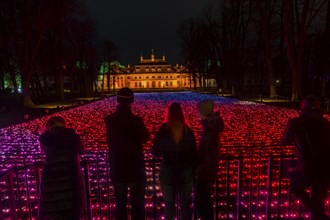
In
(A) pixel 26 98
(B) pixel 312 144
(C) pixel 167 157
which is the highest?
(B) pixel 312 144

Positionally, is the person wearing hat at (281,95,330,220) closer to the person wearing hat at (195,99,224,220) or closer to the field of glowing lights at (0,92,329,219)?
Result: the field of glowing lights at (0,92,329,219)

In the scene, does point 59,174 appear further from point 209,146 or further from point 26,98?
point 26,98

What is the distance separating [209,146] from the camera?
4.39 m

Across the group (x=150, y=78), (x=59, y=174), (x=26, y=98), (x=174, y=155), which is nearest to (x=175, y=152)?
(x=174, y=155)

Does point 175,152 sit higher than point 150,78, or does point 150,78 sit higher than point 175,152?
point 150,78

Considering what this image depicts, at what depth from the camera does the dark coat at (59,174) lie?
3.95 meters

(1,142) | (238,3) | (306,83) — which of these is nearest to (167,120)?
(1,142)

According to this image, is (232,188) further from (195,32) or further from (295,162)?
(195,32)

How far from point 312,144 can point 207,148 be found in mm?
1357

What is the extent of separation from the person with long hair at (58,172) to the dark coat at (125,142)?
0.47m

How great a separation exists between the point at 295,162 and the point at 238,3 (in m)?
43.2

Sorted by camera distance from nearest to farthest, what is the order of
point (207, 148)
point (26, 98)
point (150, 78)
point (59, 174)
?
1. point (59, 174)
2. point (207, 148)
3. point (26, 98)
4. point (150, 78)

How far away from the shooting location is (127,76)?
138m

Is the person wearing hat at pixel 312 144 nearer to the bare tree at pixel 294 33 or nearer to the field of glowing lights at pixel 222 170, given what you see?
the field of glowing lights at pixel 222 170
